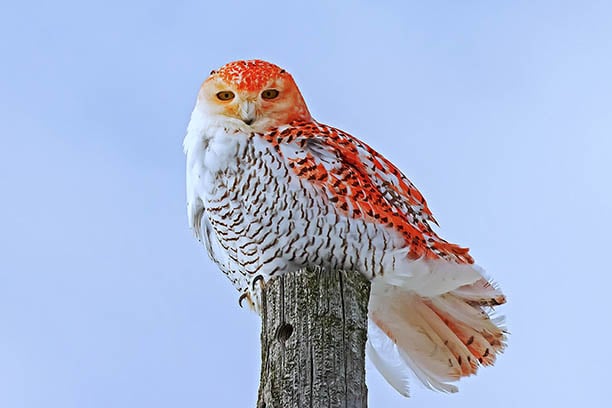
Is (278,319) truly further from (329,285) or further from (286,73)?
(286,73)

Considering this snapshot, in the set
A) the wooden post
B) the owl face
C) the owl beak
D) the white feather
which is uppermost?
the owl face

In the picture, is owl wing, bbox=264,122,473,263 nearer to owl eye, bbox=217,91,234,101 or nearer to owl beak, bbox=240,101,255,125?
owl beak, bbox=240,101,255,125

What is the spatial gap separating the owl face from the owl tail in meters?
0.93

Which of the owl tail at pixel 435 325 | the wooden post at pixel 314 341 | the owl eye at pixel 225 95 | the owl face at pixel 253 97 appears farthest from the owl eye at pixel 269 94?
the wooden post at pixel 314 341

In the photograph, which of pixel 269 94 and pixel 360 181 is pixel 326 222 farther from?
pixel 269 94

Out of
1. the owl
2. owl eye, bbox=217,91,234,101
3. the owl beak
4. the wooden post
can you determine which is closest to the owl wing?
the owl

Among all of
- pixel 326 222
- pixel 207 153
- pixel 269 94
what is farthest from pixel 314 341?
pixel 269 94

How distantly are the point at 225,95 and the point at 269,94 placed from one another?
0.67 ft

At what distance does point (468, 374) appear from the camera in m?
5.10

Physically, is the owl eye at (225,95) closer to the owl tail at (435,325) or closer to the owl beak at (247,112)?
the owl beak at (247,112)

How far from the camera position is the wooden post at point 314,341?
3.35 meters

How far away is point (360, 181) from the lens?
482 cm

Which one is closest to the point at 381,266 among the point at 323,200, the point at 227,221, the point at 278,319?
the point at 323,200

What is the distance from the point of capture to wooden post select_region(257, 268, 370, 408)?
3.35 meters
